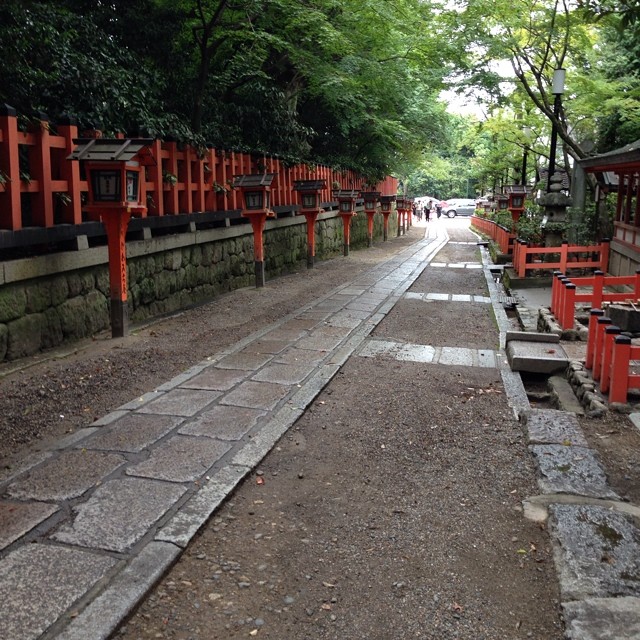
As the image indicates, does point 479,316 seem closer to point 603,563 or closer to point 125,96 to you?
point 125,96

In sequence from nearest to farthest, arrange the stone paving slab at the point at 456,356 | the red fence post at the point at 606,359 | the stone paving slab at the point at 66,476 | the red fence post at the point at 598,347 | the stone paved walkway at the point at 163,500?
1. the stone paved walkway at the point at 163,500
2. the stone paving slab at the point at 66,476
3. the red fence post at the point at 606,359
4. the red fence post at the point at 598,347
5. the stone paving slab at the point at 456,356

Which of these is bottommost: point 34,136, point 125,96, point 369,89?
point 34,136

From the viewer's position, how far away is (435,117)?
26.5 meters

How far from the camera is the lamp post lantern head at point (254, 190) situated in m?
11.4

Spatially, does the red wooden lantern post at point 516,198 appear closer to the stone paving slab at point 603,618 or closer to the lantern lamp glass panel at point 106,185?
the lantern lamp glass panel at point 106,185

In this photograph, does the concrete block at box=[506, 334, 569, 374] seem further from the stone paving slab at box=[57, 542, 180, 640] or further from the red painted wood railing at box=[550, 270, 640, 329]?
the stone paving slab at box=[57, 542, 180, 640]

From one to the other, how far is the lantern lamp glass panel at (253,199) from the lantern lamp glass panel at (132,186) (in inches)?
173

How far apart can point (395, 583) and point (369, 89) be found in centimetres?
1960

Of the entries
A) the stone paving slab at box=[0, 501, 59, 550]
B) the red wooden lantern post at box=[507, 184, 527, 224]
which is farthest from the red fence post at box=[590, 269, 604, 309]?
the red wooden lantern post at box=[507, 184, 527, 224]

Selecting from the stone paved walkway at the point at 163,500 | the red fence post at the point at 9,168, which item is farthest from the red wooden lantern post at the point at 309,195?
the red fence post at the point at 9,168

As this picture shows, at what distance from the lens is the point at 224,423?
475 centimetres

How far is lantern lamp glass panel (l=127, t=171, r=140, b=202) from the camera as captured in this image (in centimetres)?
703

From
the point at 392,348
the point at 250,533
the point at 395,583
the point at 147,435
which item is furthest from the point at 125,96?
the point at 395,583

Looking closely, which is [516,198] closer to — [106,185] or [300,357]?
[300,357]
